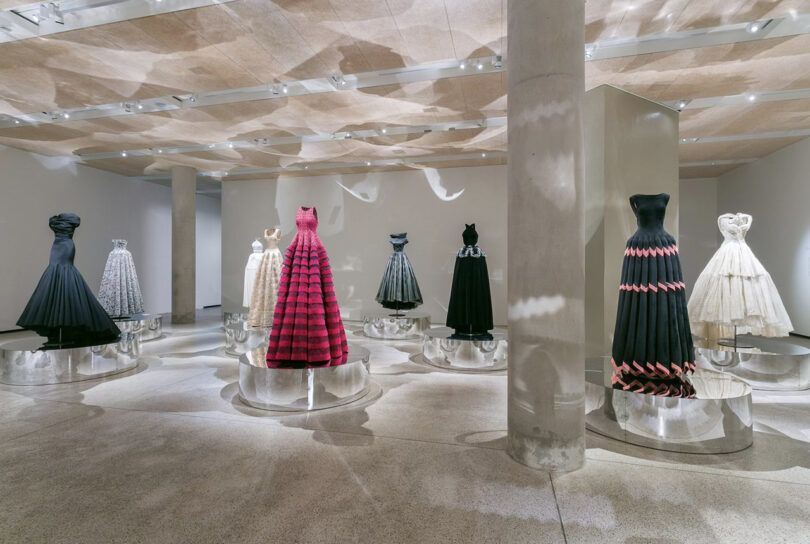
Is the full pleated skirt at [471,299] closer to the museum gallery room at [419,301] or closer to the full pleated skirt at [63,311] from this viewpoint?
the museum gallery room at [419,301]

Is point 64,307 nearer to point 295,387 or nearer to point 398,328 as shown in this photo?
point 295,387

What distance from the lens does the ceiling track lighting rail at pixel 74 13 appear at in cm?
392

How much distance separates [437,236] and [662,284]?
7184 millimetres

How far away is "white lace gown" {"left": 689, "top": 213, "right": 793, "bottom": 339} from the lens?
14.0 feet

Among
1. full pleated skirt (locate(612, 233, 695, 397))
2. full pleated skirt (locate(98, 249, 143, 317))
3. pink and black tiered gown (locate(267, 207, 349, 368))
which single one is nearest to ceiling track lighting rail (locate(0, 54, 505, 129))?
full pleated skirt (locate(98, 249, 143, 317))

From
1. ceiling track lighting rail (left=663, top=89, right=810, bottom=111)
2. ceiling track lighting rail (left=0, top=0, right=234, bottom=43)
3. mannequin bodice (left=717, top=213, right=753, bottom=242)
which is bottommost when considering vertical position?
mannequin bodice (left=717, top=213, right=753, bottom=242)

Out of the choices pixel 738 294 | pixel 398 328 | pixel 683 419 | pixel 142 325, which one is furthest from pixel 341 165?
pixel 683 419

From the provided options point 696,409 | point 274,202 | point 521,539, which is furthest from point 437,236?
point 521,539

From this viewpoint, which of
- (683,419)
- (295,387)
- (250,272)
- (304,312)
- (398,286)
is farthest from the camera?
(398,286)

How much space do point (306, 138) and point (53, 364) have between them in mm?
4953

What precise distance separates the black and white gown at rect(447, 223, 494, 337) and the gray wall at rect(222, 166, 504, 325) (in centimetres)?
428

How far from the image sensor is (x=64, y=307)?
4438mm

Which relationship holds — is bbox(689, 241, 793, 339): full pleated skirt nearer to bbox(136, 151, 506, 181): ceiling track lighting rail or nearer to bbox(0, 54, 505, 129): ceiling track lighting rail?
bbox(0, 54, 505, 129): ceiling track lighting rail

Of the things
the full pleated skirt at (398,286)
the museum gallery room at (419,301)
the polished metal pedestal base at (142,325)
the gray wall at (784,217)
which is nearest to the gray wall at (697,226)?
A: the gray wall at (784,217)
